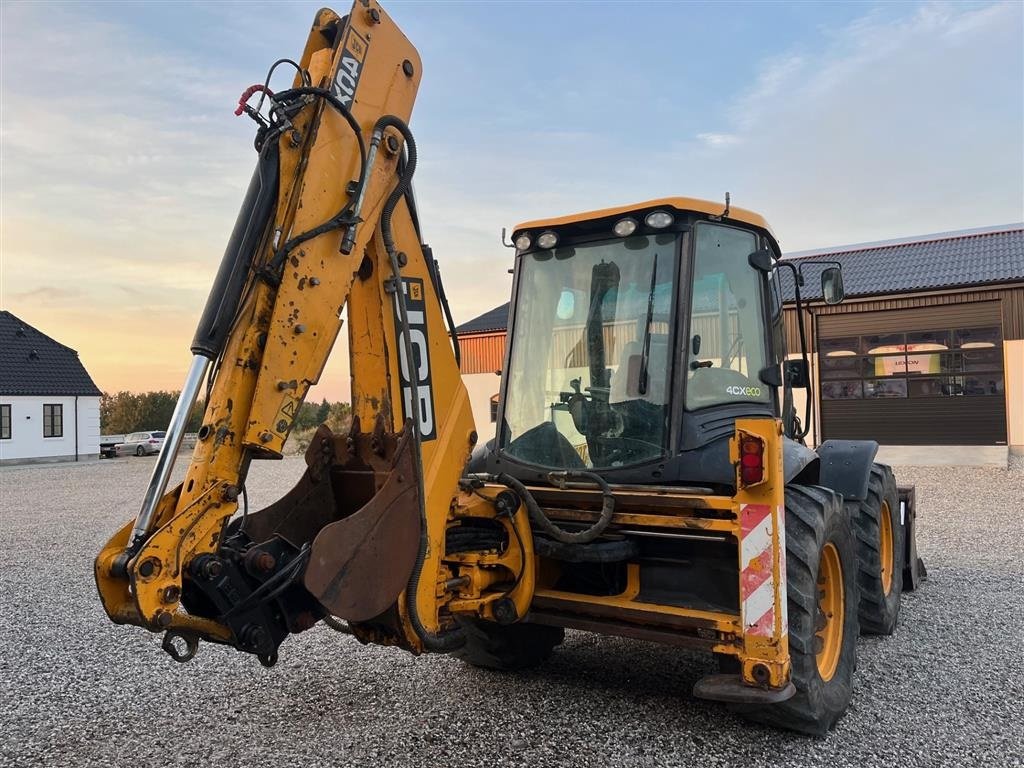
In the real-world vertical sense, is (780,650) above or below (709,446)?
below

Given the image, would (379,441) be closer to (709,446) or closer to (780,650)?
(709,446)

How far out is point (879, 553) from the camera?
5.52 meters

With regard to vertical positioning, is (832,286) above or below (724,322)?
above

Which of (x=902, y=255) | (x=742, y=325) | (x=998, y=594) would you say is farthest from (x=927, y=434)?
(x=742, y=325)

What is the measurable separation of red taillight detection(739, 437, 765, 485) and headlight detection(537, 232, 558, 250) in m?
1.64

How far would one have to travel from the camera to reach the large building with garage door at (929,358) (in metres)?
18.2

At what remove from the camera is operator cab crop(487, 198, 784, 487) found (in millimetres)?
4152

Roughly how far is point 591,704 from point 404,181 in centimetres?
279

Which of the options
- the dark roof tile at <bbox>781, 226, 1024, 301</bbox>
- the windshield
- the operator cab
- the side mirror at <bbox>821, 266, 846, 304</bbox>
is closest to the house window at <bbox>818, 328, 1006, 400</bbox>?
the dark roof tile at <bbox>781, 226, 1024, 301</bbox>

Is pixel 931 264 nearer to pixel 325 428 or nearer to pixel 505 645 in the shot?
pixel 505 645

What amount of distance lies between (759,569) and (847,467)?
2.44 m

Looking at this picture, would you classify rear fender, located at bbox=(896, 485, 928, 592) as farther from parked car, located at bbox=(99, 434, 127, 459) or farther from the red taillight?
parked car, located at bbox=(99, 434, 127, 459)

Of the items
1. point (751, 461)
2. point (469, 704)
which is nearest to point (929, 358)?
point (751, 461)

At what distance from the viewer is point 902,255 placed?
22.6 m
